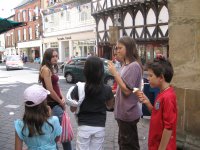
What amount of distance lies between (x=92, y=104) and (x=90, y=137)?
1.16 ft

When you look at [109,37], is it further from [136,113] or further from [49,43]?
[136,113]

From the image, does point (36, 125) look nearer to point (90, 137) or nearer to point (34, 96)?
point (34, 96)

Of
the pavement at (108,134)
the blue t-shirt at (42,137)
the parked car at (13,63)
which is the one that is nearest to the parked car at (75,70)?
the pavement at (108,134)

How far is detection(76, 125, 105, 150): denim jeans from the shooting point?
3.58m

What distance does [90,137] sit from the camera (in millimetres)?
3623

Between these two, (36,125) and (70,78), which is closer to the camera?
(36,125)

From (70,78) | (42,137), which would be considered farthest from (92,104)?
(70,78)

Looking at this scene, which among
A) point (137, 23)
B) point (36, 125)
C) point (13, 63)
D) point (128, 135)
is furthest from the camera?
A: point (13, 63)

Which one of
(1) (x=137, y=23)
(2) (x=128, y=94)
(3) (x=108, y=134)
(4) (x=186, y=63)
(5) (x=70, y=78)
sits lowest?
(3) (x=108, y=134)

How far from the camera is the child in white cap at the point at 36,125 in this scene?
2.89m

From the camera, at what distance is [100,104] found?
3.60m

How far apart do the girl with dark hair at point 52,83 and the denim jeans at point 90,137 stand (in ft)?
3.66

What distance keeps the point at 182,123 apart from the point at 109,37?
849 inches

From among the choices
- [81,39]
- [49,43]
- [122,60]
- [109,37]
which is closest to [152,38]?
[109,37]
